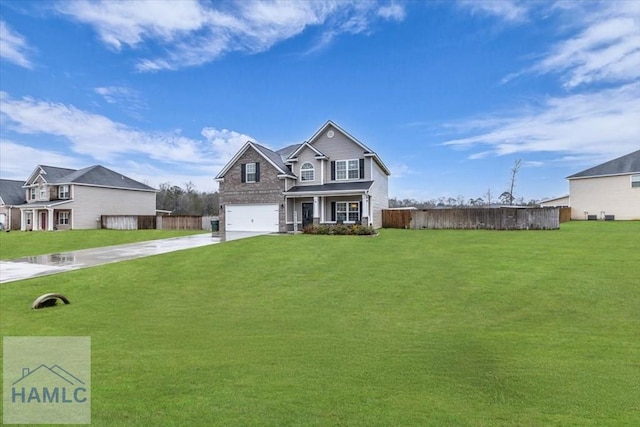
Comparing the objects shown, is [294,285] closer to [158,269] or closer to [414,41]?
[158,269]

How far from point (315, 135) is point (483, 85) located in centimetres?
1320

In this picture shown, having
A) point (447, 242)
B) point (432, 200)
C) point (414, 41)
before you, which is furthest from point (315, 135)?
point (432, 200)

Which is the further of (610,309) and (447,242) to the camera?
(447,242)

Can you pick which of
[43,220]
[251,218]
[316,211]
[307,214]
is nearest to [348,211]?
[316,211]

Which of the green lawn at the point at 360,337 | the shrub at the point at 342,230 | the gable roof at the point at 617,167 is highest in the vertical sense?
the gable roof at the point at 617,167

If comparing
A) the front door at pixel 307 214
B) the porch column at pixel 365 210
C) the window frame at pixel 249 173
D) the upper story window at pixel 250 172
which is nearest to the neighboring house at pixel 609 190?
the porch column at pixel 365 210

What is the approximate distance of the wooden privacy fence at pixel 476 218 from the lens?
24.3m

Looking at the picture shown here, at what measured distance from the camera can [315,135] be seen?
28.5m

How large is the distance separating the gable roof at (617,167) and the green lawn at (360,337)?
26.0m

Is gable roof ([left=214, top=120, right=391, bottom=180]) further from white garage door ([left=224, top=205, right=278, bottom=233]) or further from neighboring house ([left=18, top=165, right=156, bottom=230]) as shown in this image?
neighboring house ([left=18, top=165, right=156, bottom=230])

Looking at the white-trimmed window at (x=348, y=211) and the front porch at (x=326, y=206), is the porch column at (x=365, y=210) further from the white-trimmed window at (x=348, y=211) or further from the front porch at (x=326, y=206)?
the white-trimmed window at (x=348, y=211)

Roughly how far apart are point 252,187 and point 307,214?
17.2 feet

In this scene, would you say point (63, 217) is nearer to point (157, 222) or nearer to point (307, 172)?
point (157, 222)

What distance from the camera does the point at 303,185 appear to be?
28.8 metres
